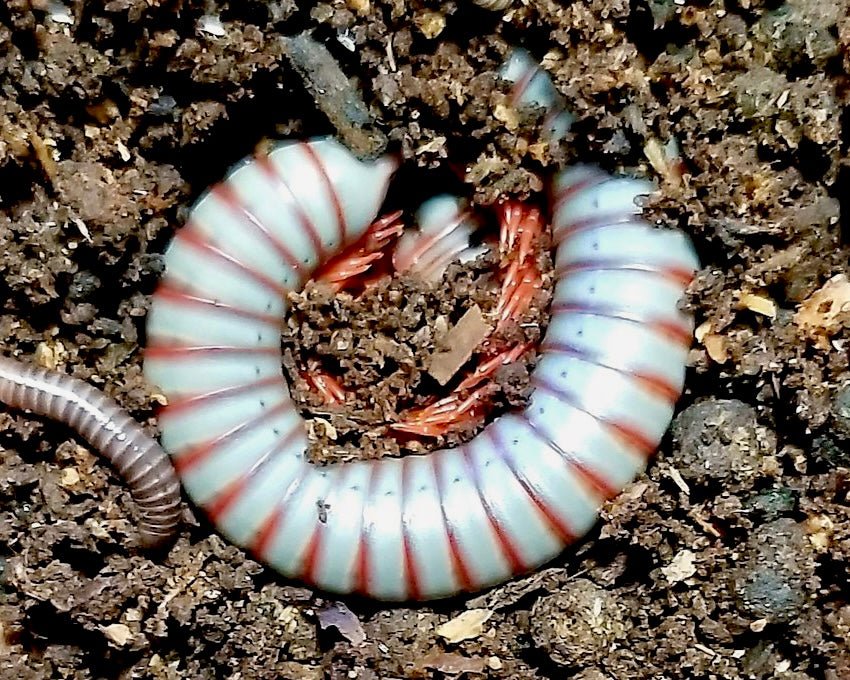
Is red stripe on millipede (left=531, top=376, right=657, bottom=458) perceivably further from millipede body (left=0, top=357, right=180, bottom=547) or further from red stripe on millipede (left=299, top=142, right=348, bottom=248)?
millipede body (left=0, top=357, right=180, bottom=547)

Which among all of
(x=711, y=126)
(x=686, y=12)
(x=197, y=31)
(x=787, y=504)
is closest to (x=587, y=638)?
(x=787, y=504)

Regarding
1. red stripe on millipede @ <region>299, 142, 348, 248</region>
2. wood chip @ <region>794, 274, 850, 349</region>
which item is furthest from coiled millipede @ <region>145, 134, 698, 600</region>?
wood chip @ <region>794, 274, 850, 349</region>

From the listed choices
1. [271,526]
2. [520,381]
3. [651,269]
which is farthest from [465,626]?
[651,269]

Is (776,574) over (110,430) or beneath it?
beneath

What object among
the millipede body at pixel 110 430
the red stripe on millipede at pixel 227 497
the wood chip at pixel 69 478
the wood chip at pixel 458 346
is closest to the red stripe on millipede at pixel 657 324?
the wood chip at pixel 458 346

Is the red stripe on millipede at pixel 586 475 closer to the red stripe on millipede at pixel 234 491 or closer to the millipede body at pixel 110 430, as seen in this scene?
the red stripe on millipede at pixel 234 491

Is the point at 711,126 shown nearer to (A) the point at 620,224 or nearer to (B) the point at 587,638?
(A) the point at 620,224

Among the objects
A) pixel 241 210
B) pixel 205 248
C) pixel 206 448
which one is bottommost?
pixel 206 448

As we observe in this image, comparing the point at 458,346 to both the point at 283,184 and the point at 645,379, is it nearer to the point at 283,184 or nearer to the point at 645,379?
the point at 645,379
